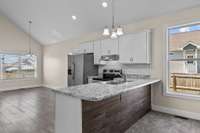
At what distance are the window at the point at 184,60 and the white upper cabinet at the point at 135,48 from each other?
644 millimetres

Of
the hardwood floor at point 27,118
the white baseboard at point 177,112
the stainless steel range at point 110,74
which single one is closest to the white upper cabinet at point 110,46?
the stainless steel range at point 110,74

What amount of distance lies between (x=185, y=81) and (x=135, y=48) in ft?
5.55

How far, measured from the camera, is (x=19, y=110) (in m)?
4.04

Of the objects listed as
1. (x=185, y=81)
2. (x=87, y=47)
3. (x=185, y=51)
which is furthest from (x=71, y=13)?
(x=185, y=81)

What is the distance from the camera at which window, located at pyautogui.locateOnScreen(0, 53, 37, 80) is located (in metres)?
7.27

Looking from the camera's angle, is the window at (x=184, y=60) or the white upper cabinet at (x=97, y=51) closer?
the window at (x=184, y=60)

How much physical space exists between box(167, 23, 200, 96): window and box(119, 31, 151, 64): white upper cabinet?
2.11 feet

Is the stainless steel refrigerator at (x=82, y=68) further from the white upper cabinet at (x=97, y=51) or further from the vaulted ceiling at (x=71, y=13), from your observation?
the vaulted ceiling at (x=71, y=13)

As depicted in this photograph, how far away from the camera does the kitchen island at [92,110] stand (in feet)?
6.55

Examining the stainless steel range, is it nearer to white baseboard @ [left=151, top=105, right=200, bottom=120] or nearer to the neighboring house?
white baseboard @ [left=151, top=105, right=200, bottom=120]

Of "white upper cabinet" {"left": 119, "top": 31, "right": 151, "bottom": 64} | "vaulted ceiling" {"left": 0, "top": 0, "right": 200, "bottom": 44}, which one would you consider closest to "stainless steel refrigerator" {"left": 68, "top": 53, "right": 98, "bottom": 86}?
"vaulted ceiling" {"left": 0, "top": 0, "right": 200, "bottom": 44}

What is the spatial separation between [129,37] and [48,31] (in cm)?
448

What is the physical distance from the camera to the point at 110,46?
467 centimetres

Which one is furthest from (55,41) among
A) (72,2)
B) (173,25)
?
(173,25)
